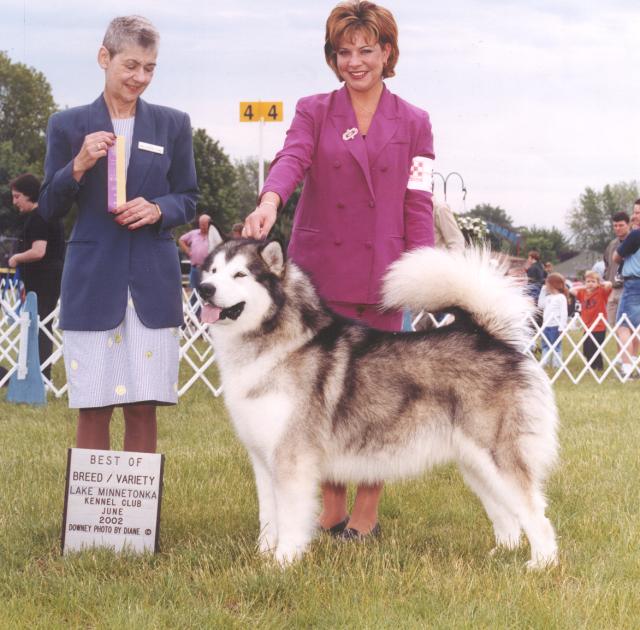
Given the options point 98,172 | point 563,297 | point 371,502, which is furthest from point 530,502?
point 563,297

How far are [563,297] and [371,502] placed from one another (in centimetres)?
756

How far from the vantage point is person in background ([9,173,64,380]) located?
7.27 m

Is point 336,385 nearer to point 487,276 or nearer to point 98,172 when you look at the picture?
point 487,276

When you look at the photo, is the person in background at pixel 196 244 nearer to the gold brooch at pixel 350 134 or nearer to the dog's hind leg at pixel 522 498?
the gold brooch at pixel 350 134

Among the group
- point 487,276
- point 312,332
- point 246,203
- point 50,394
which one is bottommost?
point 50,394

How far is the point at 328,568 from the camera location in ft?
9.93

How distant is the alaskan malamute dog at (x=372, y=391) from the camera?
3.04 meters

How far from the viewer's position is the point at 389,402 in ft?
10.3

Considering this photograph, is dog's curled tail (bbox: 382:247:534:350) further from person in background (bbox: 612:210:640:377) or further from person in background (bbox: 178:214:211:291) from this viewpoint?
person in background (bbox: 178:214:211:291)

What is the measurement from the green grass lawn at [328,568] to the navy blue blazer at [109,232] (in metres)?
0.99

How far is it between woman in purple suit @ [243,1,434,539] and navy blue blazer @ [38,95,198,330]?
52 cm

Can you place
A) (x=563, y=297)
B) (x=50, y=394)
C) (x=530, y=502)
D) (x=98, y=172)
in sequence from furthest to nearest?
(x=563, y=297) < (x=50, y=394) < (x=98, y=172) < (x=530, y=502)

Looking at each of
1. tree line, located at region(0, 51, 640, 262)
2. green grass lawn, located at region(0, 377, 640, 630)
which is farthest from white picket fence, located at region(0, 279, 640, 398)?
tree line, located at region(0, 51, 640, 262)

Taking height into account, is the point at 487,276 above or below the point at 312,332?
above
